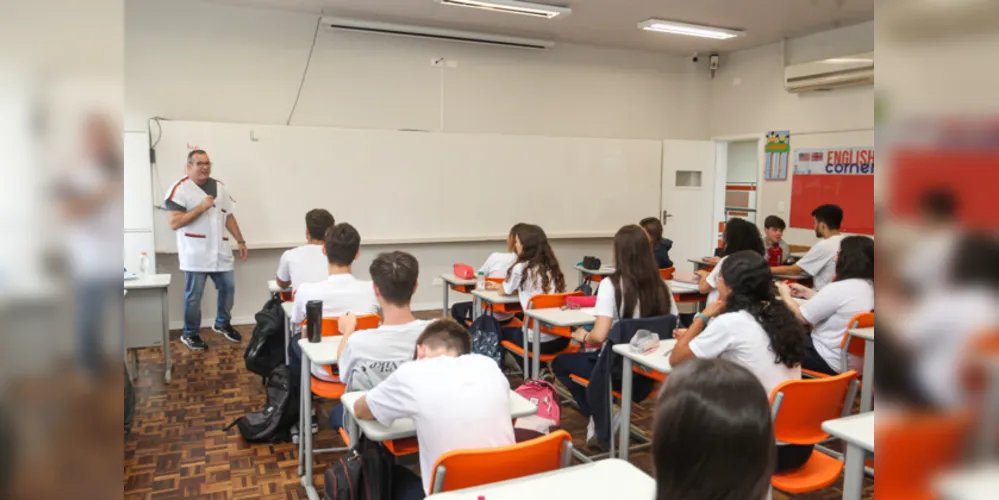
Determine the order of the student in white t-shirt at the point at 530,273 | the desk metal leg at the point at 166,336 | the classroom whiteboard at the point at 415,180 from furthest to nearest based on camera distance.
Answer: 1. the classroom whiteboard at the point at 415,180
2. the desk metal leg at the point at 166,336
3. the student in white t-shirt at the point at 530,273

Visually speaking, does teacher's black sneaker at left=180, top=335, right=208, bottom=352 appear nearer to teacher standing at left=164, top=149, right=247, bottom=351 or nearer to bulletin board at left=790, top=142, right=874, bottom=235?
teacher standing at left=164, top=149, right=247, bottom=351

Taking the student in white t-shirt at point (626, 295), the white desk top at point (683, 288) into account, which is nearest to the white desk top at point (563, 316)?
the student in white t-shirt at point (626, 295)

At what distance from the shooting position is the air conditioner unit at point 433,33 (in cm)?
617

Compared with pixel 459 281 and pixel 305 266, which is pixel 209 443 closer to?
pixel 305 266

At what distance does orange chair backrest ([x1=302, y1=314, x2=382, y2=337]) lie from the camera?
2846 millimetres

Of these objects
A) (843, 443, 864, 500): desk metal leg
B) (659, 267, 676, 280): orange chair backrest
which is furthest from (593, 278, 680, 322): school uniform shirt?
(659, 267, 676, 280): orange chair backrest

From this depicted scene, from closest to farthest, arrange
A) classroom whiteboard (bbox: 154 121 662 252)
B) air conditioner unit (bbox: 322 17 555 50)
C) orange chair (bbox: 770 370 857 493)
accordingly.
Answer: orange chair (bbox: 770 370 857 493) → classroom whiteboard (bbox: 154 121 662 252) → air conditioner unit (bbox: 322 17 555 50)

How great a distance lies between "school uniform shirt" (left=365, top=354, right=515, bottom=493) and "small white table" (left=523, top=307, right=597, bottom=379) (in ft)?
5.14

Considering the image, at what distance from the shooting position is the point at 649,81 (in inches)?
311

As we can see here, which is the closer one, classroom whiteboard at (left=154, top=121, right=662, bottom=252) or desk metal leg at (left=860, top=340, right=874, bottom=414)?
desk metal leg at (left=860, top=340, right=874, bottom=414)

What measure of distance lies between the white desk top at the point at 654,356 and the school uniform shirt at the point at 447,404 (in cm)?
94

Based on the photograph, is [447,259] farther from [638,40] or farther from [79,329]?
[79,329]

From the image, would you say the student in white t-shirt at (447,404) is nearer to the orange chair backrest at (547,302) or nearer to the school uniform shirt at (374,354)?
the school uniform shirt at (374,354)

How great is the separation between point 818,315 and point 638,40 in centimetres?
484
